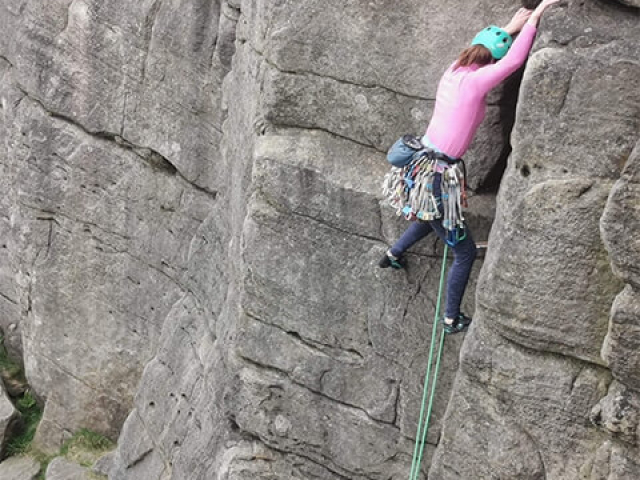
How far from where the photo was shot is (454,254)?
6.82 m

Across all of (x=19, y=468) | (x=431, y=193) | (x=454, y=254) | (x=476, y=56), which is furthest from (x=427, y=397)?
(x=19, y=468)

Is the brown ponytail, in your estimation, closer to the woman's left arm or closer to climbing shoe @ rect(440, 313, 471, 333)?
the woman's left arm

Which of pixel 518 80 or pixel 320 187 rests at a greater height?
pixel 518 80

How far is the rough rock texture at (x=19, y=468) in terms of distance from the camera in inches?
471

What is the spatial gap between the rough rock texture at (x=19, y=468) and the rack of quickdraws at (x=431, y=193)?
7.25 meters

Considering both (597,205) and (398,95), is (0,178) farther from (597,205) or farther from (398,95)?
(597,205)

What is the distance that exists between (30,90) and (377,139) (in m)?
5.65

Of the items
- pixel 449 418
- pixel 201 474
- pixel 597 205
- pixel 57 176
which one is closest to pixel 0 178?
pixel 57 176

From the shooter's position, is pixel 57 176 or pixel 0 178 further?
pixel 0 178

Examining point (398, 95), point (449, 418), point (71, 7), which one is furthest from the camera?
point (71, 7)

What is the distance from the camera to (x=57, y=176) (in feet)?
37.6

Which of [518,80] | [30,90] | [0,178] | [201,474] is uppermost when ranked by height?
[518,80]

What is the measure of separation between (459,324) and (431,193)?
104cm

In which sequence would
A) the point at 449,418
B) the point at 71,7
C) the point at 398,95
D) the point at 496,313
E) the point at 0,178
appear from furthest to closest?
1. the point at 0,178
2. the point at 71,7
3. the point at 398,95
4. the point at 449,418
5. the point at 496,313
